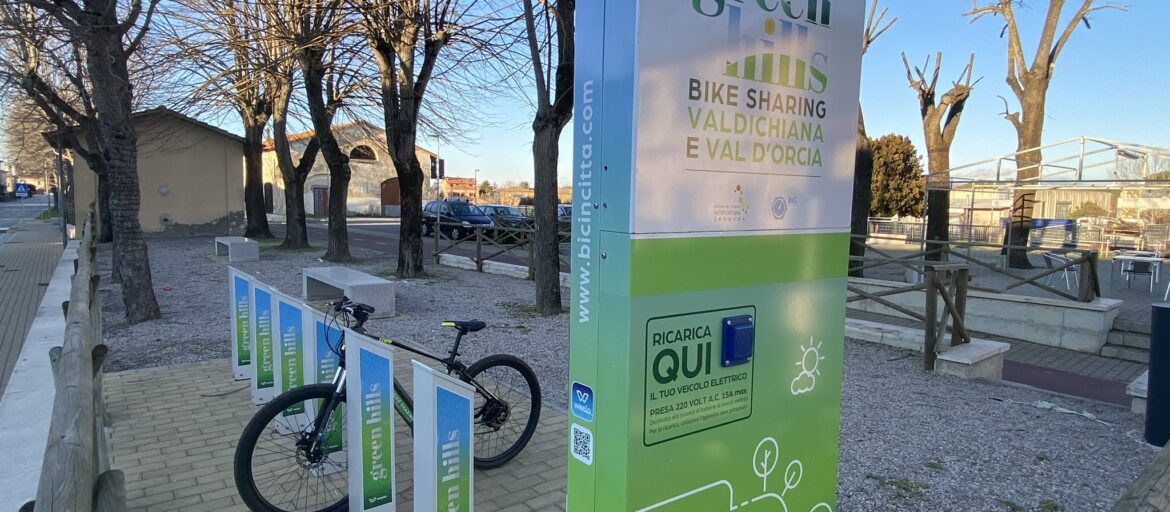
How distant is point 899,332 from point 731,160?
6.35 metres

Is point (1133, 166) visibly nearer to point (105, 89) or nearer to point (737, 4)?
point (737, 4)

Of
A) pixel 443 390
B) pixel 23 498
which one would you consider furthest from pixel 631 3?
pixel 23 498

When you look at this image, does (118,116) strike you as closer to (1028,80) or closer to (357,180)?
(1028,80)

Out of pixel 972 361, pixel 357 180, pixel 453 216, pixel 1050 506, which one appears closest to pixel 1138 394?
pixel 972 361

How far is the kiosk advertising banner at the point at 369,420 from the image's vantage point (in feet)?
10.1

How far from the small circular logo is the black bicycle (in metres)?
1.95

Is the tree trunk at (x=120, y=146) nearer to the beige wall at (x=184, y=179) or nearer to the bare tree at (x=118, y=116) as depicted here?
the bare tree at (x=118, y=116)

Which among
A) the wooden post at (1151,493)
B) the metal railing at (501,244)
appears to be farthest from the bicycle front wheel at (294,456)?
the metal railing at (501,244)

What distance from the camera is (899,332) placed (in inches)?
298

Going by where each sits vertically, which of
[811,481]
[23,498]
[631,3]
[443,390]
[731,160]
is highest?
[631,3]

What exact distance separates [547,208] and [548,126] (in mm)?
1147

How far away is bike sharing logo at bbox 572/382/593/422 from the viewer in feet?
6.90

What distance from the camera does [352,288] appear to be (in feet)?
27.2

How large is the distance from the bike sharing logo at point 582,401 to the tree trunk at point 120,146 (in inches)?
311
